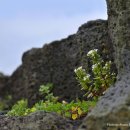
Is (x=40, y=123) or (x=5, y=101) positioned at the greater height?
(x=5, y=101)

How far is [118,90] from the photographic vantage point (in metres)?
4.80

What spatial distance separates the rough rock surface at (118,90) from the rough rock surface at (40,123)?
30.3 inches

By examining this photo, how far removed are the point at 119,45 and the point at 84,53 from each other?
80.4 inches

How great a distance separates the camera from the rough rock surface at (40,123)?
17.8 ft

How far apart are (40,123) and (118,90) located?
1092 mm

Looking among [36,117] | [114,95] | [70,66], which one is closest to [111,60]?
[36,117]

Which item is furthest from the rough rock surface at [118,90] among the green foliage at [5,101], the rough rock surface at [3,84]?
the rough rock surface at [3,84]

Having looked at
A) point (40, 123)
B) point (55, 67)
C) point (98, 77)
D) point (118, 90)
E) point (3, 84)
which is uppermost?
point (3, 84)

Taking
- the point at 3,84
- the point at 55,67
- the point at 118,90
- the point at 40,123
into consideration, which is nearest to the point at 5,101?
the point at 3,84

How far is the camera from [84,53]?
8.09m

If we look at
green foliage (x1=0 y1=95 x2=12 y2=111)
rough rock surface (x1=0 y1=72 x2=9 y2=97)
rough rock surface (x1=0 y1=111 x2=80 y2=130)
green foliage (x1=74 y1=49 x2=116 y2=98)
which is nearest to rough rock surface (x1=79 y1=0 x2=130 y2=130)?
green foliage (x1=74 y1=49 x2=116 y2=98)

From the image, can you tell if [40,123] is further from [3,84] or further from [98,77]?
[3,84]

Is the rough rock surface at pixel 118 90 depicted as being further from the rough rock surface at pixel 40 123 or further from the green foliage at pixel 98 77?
the rough rock surface at pixel 40 123

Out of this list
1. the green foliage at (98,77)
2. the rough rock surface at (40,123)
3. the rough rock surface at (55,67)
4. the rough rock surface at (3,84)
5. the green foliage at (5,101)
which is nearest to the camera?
the rough rock surface at (40,123)
